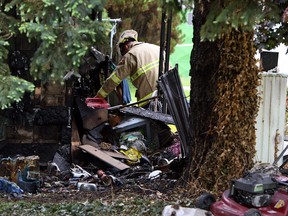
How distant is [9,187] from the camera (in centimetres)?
727

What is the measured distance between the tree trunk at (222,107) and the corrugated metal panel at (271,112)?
77cm

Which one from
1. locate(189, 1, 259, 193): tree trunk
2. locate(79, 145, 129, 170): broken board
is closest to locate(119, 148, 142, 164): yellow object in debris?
locate(79, 145, 129, 170): broken board

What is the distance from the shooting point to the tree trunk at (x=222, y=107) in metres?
6.52

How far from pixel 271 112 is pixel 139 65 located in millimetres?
3649

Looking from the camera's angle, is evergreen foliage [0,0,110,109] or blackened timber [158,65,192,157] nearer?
evergreen foliage [0,0,110,109]

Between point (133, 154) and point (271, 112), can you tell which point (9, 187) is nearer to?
point (133, 154)

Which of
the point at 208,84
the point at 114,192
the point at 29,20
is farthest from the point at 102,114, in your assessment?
the point at 29,20

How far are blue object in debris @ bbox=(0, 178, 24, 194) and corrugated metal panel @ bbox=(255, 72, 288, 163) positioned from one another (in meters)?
2.81

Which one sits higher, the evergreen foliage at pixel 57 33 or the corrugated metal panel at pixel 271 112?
the evergreen foliage at pixel 57 33

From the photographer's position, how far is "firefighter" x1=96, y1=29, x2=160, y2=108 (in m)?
10.5

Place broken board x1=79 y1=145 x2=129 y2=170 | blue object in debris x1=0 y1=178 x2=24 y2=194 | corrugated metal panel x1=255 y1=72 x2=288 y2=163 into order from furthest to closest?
broken board x1=79 y1=145 x2=129 y2=170 → corrugated metal panel x1=255 y1=72 x2=288 y2=163 → blue object in debris x1=0 y1=178 x2=24 y2=194

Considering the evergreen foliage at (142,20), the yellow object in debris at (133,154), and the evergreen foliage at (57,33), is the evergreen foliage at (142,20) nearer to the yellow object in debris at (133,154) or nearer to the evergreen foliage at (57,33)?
the yellow object in debris at (133,154)

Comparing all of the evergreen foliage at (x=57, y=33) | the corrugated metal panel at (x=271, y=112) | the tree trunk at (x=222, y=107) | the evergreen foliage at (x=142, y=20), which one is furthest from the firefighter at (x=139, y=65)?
the evergreen foliage at (x=142, y=20)

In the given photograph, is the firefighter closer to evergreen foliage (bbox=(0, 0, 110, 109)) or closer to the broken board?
the broken board
